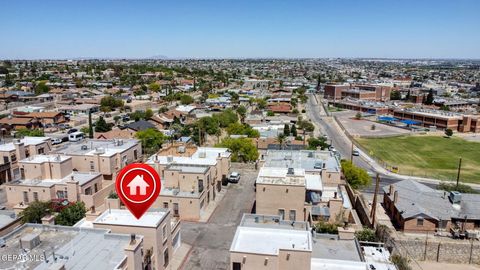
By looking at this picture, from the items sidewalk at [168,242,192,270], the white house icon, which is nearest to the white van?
sidewalk at [168,242,192,270]

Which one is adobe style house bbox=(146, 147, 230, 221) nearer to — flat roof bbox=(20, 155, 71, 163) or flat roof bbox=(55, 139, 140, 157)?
flat roof bbox=(55, 139, 140, 157)

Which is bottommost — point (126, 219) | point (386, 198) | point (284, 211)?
point (386, 198)

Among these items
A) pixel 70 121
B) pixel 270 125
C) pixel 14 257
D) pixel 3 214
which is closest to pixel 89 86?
pixel 70 121

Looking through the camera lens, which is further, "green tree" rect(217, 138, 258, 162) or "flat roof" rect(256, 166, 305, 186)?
"green tree" rect(217, 138, 258, 162)

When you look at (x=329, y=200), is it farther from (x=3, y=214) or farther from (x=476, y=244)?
(x=3, y=214)

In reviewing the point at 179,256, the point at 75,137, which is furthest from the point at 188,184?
the point at 75,137

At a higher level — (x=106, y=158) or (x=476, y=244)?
(x=106, y=158)
